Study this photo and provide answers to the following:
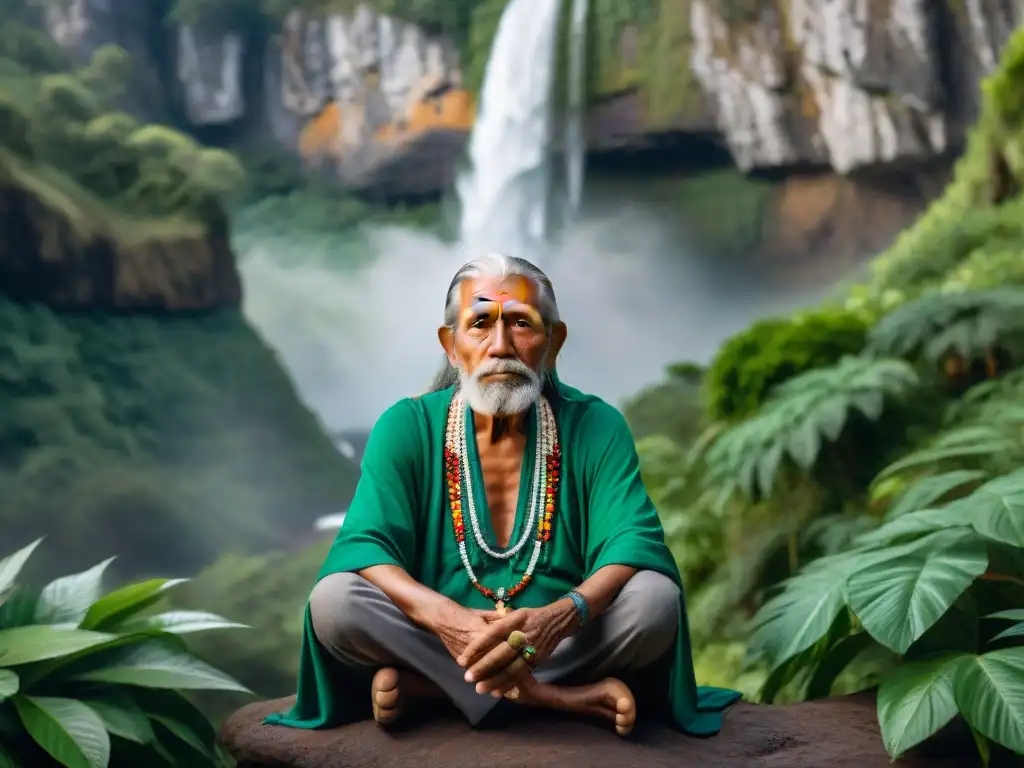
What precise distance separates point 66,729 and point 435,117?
→ 6.01 m

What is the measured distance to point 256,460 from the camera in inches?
263

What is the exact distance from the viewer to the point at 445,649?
2.14 metres

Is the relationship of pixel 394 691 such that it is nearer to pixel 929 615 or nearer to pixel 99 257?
pixel 929 615

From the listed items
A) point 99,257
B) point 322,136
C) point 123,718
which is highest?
point 322,136

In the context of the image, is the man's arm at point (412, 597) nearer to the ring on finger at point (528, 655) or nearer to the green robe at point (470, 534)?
the green robe at point (470, 534)

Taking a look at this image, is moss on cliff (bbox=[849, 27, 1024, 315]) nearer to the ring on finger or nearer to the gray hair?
the gray hair

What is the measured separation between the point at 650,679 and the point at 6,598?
177 cm

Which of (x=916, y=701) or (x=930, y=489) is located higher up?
(x=930, y=489)

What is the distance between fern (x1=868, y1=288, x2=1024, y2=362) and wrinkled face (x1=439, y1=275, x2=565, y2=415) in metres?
2.35

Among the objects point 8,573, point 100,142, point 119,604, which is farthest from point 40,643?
point 100,142

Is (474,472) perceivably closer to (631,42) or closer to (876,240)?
(876,240)

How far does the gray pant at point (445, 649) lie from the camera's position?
6.94 feet

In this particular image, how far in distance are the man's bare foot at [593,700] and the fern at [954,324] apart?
250cm

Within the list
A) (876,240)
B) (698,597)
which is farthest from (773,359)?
(876,240)
